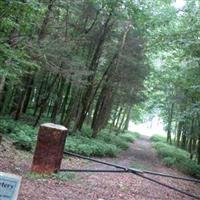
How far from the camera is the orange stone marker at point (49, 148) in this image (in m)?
7.82

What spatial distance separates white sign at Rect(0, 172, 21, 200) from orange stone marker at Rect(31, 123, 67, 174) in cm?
458

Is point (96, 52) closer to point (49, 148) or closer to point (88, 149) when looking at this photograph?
point (88, 149)

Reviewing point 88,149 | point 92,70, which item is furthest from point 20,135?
point 92,70

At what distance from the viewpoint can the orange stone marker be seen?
7820 millimetres

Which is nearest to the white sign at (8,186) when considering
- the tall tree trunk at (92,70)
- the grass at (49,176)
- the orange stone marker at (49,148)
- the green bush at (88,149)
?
the orange stone marker at (49,148)

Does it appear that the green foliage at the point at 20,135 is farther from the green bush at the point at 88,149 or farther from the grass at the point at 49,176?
the grass at the point at 49,176

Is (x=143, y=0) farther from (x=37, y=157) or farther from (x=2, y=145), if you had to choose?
(x=37, y=157)

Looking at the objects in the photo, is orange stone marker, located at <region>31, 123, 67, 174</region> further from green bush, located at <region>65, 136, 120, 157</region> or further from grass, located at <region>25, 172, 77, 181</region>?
green bush, located at <region>65, 136, 120, 157</region>

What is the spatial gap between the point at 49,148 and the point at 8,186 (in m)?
4.64

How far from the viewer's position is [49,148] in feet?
25.7

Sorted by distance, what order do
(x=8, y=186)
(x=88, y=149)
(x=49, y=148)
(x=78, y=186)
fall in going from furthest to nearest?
(x=88, y=149)
(x=78, y=186)
(x=49, y=148)
(x=8, y=186)

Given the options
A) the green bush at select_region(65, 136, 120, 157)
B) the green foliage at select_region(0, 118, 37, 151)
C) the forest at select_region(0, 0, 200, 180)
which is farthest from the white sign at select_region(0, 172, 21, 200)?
the green bush at select_region(65, 136, 120, 157)

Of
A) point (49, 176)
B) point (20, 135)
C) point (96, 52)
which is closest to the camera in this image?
point (49, 176)

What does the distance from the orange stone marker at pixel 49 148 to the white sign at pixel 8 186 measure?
458cm
